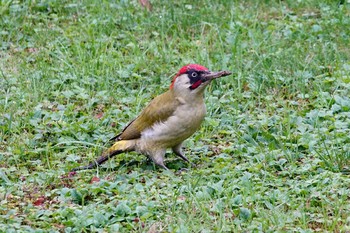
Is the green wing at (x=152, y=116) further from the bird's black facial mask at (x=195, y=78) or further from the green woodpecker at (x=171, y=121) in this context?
the bird's black facial mask at (x=195, y=78)

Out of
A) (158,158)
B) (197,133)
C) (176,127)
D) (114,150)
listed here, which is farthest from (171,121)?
(197,133)

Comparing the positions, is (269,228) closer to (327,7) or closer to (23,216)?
(23,216)

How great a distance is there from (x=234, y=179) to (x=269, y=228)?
3.40 ft

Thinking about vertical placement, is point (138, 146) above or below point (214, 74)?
below

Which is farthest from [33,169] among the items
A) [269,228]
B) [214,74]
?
[269,228]

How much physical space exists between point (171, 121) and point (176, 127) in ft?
0.21

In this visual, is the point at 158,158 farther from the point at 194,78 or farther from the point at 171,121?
the point at 194,78

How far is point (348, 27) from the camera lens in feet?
34.5

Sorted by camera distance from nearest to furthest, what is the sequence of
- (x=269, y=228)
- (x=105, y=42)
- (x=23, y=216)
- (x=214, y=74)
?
(x=269, y=228)
(x=23, y=216)
(x=214, y=74)
(x=105, y=42)

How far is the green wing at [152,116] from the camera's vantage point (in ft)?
25.6

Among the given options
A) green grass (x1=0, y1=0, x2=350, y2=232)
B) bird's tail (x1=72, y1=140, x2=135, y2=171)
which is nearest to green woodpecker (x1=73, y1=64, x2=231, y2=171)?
bird's tail (x1=72, y1=140, x2=135, y2=171)

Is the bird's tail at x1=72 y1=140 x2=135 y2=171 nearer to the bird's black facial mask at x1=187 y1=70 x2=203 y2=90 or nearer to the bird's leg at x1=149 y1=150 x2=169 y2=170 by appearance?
the bird's leg at x1=149 y1=150 x2=169 y2=170

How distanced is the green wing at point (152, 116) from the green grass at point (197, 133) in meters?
0.28

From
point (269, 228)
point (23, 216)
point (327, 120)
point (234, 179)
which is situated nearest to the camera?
point (269, 228)
